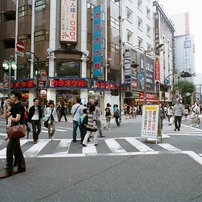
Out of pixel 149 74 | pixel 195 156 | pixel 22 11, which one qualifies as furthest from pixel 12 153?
pixel 149 74

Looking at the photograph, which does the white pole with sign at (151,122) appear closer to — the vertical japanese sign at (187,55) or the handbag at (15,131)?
the handbag at (15,131)

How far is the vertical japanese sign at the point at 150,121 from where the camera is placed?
29.1 feet

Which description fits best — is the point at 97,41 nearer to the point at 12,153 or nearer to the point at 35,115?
the point at 35,115

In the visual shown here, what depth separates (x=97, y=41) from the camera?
Result: 27766mm

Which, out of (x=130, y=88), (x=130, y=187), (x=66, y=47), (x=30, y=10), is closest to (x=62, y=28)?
(x=66, y=47)

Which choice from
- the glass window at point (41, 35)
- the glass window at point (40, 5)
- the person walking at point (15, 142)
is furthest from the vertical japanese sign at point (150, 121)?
the glass window at point (40, 5)

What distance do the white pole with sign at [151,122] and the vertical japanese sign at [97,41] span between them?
18404mm

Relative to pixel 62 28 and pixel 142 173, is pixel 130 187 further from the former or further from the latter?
pixel 62 28

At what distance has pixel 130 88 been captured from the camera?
111 feet

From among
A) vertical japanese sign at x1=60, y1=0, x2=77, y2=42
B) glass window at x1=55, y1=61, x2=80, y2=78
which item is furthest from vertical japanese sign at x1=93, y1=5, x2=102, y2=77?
vertical japanese sign at x1=60, y1=0, x2=77, y2=42

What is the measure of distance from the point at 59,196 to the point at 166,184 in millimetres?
1935

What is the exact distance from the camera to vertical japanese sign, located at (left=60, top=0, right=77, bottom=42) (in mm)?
27281

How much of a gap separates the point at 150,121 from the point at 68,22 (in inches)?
858

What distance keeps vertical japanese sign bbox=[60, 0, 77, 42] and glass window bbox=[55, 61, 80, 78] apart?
9.07ft
